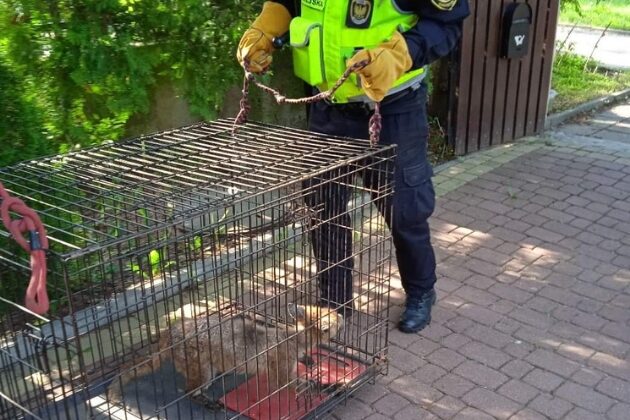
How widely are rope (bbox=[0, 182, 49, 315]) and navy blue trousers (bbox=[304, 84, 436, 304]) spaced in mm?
1486

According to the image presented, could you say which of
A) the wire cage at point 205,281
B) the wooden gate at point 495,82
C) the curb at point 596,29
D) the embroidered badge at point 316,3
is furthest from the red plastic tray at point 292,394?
the curb at point 596,29

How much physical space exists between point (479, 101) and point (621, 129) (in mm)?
2129

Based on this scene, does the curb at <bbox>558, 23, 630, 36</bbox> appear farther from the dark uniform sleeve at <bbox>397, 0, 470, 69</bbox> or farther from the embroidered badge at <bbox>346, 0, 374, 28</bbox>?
the embroidered badge at <bbox>346, 0, 374, 28</bbox>

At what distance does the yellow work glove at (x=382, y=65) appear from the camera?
9.04 feet

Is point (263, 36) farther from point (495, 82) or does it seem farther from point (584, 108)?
point (584, 108)

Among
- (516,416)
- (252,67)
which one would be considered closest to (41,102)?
(252,67)

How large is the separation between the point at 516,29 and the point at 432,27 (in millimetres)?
4032

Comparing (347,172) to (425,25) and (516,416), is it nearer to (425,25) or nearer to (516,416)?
(425,25)

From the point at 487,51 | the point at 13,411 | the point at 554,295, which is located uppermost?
the point at 487,51

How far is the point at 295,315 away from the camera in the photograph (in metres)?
3.02

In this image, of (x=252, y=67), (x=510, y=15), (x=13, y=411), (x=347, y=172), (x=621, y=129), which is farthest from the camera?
(x=621, y=129)

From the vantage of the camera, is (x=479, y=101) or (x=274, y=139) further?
(x=479, y=101)

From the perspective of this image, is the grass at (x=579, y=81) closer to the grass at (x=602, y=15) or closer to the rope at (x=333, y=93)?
the grass at (x=602, y=15)

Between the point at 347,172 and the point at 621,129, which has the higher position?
the point at 347,172
